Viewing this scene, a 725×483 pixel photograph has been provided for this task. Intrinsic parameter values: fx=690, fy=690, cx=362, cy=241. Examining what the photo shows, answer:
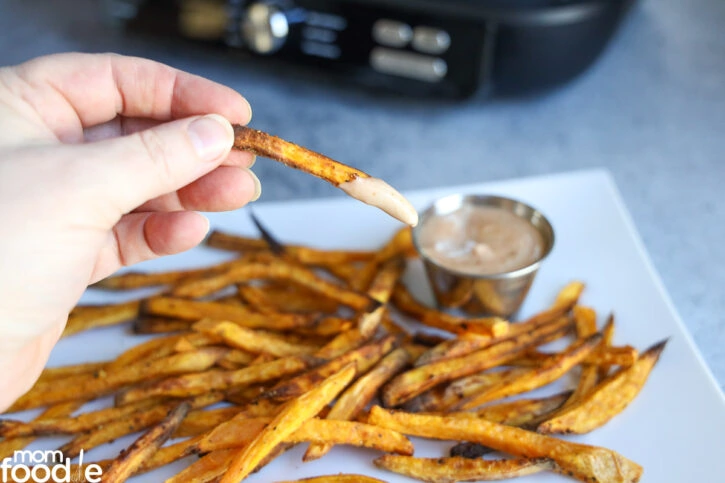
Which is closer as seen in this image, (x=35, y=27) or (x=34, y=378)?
(x=34, y=378)

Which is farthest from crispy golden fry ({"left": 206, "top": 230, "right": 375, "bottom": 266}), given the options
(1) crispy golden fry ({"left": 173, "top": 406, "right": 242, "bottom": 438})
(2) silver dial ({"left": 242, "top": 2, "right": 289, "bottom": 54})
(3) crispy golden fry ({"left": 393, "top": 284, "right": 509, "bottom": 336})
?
(2) silver dial ({"left": 242, "top": 2, "right": 289, "bottom": 54})

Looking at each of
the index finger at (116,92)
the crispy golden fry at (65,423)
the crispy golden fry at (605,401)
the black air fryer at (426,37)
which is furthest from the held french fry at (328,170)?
the black air fryer at (426,37)

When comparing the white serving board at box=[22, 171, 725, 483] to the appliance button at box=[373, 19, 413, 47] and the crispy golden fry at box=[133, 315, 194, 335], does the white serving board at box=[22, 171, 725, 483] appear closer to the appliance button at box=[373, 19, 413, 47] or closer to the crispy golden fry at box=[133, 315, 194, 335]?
the crispy golden fry at box=[133, 315, 194, 335]

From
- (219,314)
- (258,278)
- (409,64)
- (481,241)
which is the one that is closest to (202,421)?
(219,314)

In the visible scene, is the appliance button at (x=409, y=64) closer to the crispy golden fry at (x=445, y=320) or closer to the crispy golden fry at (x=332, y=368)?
the crispy golden fry at (x=445, y=320)

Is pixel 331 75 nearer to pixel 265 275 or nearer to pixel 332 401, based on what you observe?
pixel 265 275

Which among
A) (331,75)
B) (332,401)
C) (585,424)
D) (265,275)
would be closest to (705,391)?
(585,424)
